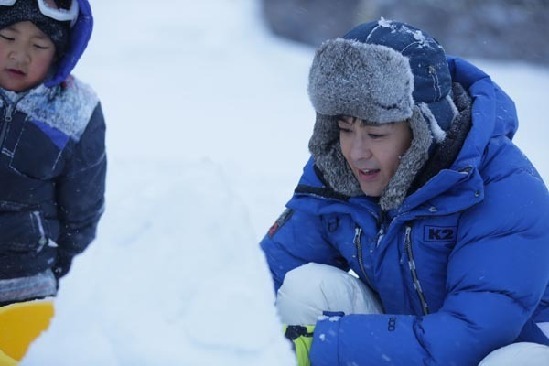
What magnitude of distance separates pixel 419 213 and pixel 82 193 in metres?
1.21

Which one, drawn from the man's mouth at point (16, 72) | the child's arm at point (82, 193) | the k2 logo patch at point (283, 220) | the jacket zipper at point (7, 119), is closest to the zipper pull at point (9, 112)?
the jacket zipper at point (7, 119)

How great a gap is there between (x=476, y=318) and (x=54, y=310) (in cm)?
124

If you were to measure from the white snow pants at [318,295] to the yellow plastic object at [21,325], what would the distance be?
2.30ft

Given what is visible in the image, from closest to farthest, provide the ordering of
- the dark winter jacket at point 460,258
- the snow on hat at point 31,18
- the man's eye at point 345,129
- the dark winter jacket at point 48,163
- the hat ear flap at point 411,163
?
the dark winter jacket at point 460,258 → the hat ear flap at point 411,163 → the man's eye at point 345,129 → the snow on hat at point 31,18 → the dark winter jacket at point 48,163

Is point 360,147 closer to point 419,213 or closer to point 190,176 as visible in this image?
point 419,213

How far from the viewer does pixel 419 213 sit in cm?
190

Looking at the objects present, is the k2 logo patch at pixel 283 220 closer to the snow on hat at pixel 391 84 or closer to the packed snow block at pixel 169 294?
the packed snow block at pixel 169 294

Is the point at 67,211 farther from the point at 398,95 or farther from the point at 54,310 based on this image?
the point at 398,95

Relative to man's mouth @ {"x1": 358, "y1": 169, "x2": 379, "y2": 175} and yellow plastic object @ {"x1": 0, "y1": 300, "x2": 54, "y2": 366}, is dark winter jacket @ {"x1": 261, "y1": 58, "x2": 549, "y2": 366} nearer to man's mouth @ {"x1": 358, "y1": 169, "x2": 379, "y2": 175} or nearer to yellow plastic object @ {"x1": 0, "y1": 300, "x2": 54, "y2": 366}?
man's mouth @ {"x1": 358, "y1": 169, "x2": 379, "y2": 175}

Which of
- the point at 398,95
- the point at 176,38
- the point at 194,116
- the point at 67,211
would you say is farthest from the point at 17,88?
the point at 176,38

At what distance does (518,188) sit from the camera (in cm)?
183

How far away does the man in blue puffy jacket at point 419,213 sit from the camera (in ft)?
5.81

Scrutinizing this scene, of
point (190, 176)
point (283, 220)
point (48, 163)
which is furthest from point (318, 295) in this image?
point (190, 176)

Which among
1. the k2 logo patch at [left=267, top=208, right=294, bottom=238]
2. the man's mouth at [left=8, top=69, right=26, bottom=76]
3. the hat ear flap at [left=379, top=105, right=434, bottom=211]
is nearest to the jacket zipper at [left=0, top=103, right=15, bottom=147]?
the man's mouth at [left=8, top=69, right=26, bottom=76]
